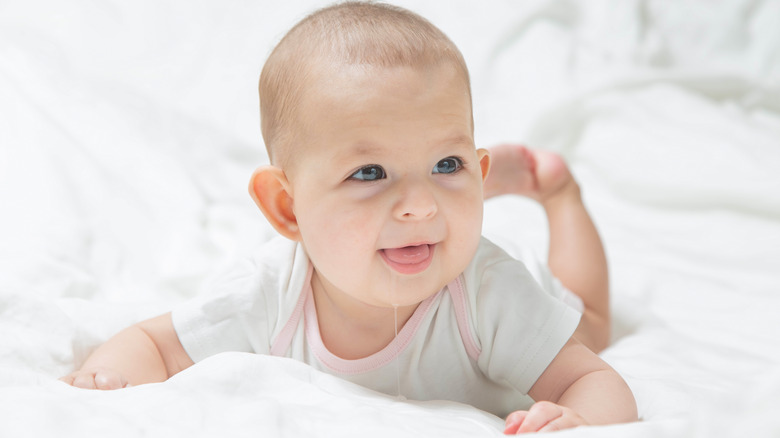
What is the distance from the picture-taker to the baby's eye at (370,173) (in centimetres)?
100

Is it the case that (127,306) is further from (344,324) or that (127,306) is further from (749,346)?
(749,346)

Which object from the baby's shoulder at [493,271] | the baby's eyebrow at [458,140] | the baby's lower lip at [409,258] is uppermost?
the baby's eyebrow at [458,140]

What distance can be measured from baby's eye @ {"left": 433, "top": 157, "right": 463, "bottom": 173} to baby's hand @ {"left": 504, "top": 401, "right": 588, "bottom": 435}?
0.30 meters

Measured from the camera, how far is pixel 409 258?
1.01m

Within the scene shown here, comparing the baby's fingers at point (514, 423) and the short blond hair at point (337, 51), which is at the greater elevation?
the short blond hair at point (337, 51)

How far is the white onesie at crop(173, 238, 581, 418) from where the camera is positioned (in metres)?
1.11

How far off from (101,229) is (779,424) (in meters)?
1.20

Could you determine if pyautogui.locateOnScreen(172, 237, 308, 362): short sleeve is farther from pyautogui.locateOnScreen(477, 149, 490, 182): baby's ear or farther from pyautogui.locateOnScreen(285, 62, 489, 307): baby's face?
pyautogui.locateOnScreen(477, 149, 490, 182): baby's ear

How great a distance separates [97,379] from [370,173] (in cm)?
42

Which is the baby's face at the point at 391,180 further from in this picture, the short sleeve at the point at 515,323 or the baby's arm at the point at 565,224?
the baby's arm at the point at 565,224

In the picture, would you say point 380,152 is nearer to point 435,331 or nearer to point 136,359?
point 435,331

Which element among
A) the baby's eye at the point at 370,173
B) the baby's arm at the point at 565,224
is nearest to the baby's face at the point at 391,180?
the baby's eye at the point at 370,173

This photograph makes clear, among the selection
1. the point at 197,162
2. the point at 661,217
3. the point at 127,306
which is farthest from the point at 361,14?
the point at 661,217

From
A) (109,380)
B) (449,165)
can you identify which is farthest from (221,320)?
(449,165)
